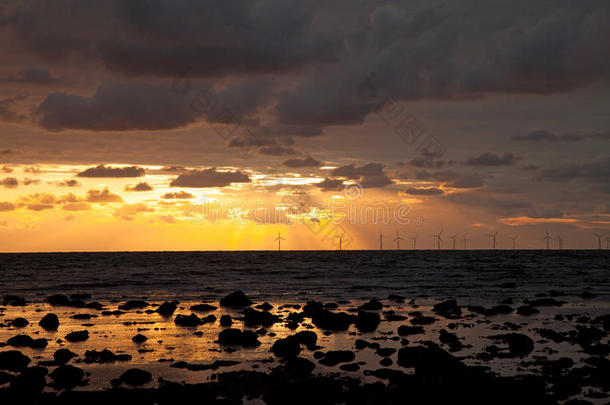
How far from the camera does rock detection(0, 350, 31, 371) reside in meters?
27.7

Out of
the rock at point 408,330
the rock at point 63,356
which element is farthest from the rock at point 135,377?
the rock at point 408,330

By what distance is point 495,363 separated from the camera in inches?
1107

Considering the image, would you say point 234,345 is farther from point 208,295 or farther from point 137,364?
point 208,295

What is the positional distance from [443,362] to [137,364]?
14.6 m

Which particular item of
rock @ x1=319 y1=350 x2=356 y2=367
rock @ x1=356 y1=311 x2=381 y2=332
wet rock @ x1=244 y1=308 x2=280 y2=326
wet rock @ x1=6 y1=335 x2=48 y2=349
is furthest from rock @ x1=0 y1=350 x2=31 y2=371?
rock @ x1=356 y1=311 x2=381 y2=332

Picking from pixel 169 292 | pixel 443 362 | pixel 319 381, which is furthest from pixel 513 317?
pixel 169 292

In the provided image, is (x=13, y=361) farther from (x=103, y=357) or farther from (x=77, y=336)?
(x=77, y=336)

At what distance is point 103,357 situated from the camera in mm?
29531

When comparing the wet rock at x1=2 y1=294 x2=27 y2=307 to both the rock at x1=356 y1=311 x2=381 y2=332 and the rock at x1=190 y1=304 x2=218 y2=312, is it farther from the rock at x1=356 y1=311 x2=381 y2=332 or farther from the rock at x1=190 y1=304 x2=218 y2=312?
the rock at x1=356 y1=311 x2=381 y2=332

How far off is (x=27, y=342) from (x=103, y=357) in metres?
6.85

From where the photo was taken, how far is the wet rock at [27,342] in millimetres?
33156

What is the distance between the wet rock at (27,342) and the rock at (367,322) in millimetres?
19647

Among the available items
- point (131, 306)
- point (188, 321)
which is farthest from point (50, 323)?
point (131, 306)

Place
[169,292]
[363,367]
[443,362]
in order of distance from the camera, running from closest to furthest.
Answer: [443,362] < [363,367] < [169,292]
